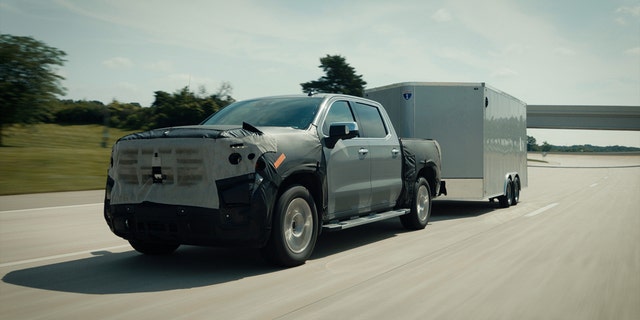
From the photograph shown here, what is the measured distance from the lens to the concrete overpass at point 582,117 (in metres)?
79.9

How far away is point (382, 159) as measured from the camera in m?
8.66

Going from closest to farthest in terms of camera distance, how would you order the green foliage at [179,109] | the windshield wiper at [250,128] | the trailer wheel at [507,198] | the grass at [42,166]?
the windshield wiper at [250,128], the trailer wheel at [507,198], the grass at [42,166], the green foliage at [179,109]

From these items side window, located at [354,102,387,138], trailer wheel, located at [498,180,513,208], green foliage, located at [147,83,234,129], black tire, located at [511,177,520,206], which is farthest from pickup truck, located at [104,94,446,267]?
green foliage, located at [147,83,234,129]

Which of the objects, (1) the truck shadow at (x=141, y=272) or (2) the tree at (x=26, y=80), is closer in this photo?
(1) the truck shadow at (x=141, y=272)

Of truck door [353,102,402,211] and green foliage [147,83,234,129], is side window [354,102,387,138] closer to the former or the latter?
truck door [353,102,402,211]

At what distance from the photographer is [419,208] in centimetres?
998

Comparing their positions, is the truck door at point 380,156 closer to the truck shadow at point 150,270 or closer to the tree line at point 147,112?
the truck shadow at point 150,270

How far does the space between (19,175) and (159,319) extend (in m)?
16.2

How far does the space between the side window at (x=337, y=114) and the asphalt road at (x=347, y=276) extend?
1.60 m

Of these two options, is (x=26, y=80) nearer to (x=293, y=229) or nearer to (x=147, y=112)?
(x=147, y=112)

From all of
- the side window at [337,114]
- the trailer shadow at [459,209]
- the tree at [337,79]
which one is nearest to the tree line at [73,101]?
the tree at [337,79]

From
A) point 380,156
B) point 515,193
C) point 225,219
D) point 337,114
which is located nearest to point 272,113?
point 337,114

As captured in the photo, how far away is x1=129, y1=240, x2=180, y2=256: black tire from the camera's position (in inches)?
282

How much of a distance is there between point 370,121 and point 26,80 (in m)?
24.1
